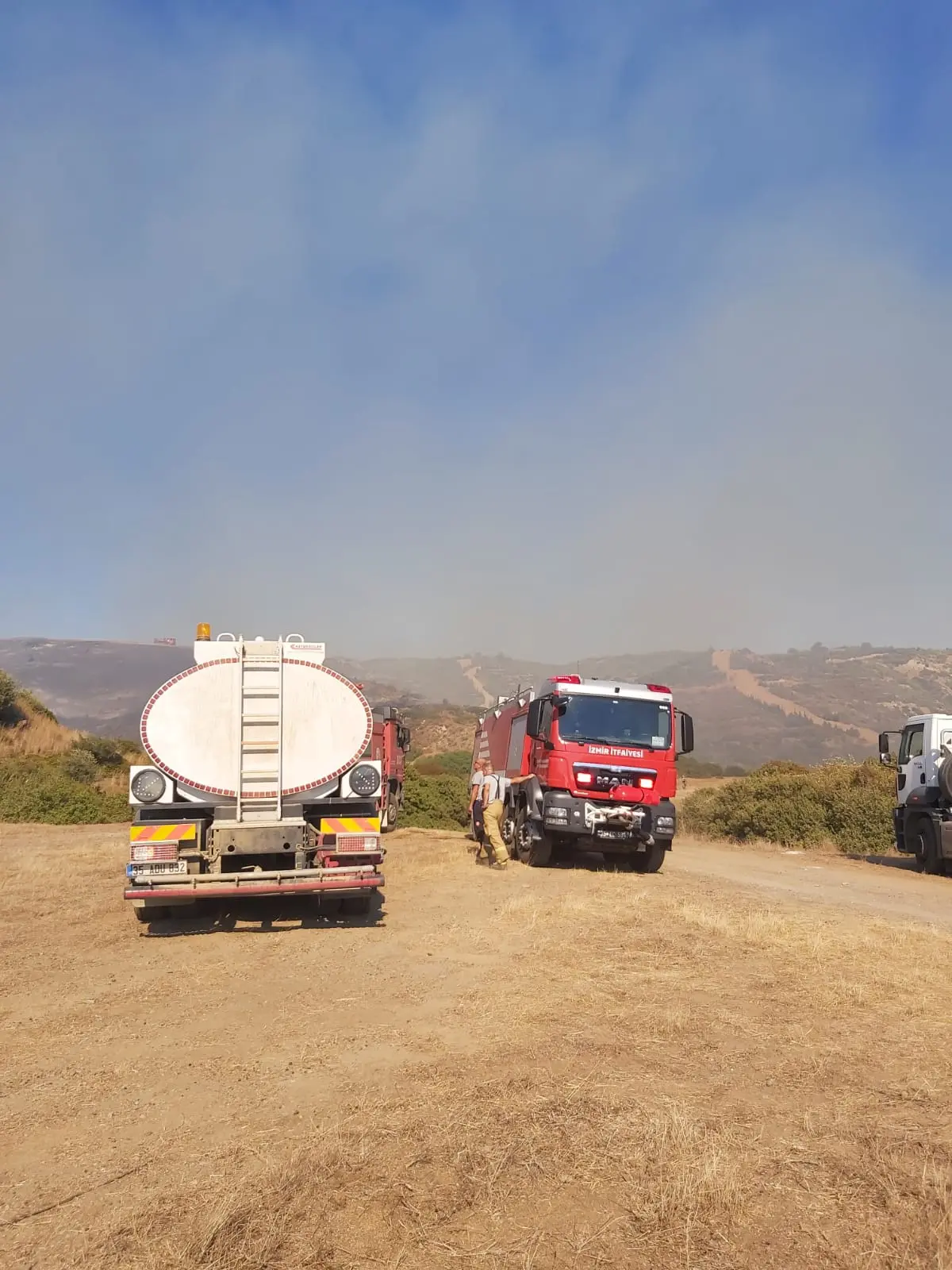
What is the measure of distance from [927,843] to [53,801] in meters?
21.7

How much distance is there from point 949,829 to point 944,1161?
1538 centimetres

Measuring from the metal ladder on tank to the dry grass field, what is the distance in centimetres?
129

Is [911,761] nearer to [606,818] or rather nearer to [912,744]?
[912,744]

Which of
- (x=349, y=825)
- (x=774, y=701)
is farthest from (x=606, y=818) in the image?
(x=774, y=701)

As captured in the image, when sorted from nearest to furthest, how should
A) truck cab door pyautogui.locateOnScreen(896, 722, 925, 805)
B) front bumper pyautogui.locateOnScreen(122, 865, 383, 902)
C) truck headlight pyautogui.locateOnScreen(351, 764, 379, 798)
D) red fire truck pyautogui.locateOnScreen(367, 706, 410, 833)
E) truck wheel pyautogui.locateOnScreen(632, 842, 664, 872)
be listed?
1. front bumper pyautogui.locateOnScreen(122, 865, 383, 902)
2. truck headlight pyautogui.locateOnScreen(351, 764, 379, 798)
3. truck wheel pyautogui.locateOnScreen(632, 842, 664, 872)
4. truck cab door pyautogui.locateOnScreen(896, 722, 925, 805)
5. red fire truck pyautogui.locateOnScreen(367, 706, 410, 833)

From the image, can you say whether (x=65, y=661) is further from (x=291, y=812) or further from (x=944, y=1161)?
(x=944, y=1161)

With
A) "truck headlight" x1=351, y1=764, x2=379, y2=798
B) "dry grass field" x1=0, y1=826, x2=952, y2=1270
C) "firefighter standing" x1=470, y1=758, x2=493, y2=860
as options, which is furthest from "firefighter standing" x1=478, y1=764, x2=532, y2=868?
"truck headlight" x1=351, y1=764, x2=379, y2=798

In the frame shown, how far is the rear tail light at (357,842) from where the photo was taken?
991 centimetres

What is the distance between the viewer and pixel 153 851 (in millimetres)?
9344

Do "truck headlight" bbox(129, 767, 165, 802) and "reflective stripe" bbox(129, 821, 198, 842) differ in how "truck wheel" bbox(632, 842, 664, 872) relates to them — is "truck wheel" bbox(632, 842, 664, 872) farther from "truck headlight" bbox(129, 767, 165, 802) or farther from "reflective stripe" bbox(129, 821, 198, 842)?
"truck headlight" bbox(129, 767, 165, 802)

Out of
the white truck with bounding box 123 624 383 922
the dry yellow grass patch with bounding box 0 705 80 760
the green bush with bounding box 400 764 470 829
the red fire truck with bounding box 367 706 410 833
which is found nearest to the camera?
the white truck with bounding box 123 624 383 922

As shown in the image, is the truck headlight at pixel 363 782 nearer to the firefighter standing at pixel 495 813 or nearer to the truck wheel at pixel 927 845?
the firefighter standing at pixel 495 813

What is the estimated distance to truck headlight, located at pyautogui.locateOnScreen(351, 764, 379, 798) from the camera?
34.0 feet

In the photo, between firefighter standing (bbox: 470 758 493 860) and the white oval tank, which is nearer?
the white oval tank
